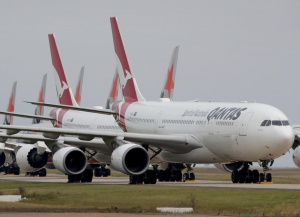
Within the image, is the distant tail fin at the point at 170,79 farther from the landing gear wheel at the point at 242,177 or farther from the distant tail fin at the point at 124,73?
the landing gear wheel at the point at 242,177

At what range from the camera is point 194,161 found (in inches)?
1442

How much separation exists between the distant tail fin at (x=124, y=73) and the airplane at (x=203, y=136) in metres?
3.65

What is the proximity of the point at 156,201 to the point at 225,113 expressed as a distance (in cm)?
1167

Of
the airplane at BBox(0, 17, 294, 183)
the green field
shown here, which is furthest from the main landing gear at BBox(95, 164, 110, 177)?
the green field

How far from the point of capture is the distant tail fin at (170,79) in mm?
55312

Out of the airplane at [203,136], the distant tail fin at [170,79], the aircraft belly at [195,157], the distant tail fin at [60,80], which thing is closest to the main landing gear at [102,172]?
the distant tail fin at [170,79]

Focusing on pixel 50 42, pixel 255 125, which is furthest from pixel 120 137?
pixel 50 42

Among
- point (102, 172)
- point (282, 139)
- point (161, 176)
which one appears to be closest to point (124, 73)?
point (161, 176)

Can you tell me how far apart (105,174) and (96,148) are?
20.0 meters

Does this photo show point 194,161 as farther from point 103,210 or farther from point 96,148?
point 103,210

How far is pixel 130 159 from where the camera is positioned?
33.7 meters

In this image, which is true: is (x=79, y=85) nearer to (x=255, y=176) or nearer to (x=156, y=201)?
(x=255, y=176)

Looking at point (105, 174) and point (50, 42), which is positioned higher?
point (50, 42)

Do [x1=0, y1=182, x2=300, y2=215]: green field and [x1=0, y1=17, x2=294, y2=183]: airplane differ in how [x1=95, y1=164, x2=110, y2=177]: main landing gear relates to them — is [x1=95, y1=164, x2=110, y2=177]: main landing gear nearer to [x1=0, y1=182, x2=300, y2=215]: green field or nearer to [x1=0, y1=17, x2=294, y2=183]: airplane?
[x1=0, y1=17, x2=294, y2=183]: airplane
